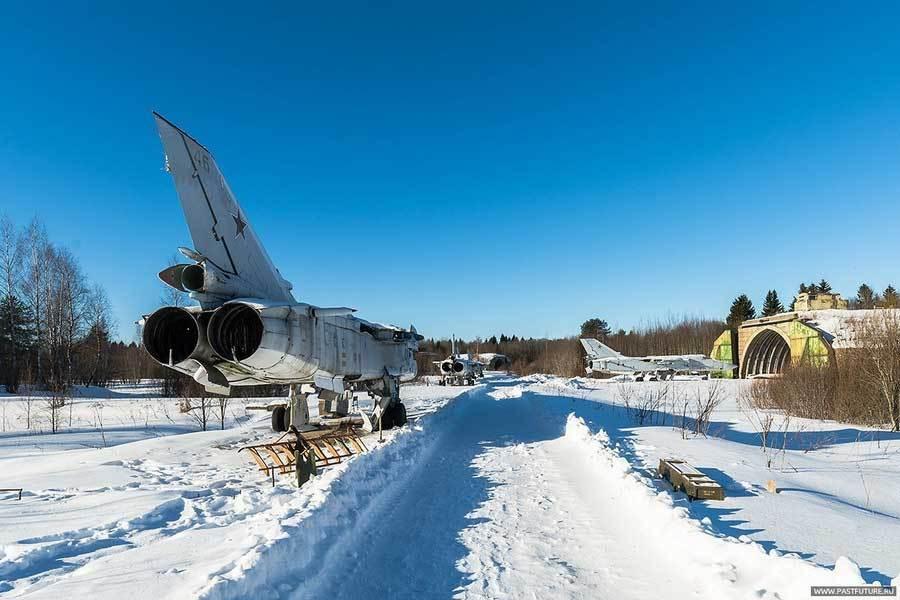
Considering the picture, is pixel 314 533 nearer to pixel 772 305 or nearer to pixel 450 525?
pixel 450 525

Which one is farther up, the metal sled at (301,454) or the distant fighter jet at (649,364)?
the metal sled at (301,454)

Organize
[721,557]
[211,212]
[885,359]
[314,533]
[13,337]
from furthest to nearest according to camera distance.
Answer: [13,337], [885,359], [211,212], [314,533], [721,557]

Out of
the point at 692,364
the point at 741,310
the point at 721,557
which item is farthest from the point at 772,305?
the point at 721,557

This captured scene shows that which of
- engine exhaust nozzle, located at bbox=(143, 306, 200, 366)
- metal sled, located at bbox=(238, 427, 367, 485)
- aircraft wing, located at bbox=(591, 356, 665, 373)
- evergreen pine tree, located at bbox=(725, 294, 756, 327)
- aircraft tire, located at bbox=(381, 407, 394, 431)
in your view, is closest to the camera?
metal sled, located at bbox=(238, 427, 367, 485)

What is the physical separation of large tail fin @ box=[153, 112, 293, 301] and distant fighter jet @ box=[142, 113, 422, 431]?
1cm

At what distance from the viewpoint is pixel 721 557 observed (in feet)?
12.3

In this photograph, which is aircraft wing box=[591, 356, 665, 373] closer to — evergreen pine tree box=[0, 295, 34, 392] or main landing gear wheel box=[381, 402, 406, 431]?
main landing gear wheel box=[381, 402, 406, 431]

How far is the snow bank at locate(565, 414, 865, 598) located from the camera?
3.07 metres

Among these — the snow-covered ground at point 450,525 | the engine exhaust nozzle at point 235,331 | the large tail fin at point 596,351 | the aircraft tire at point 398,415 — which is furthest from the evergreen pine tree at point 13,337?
the large tail fin at point 596,351

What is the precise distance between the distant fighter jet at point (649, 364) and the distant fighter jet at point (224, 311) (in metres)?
38.5

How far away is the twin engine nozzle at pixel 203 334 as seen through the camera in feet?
23.3

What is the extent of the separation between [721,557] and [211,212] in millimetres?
7777

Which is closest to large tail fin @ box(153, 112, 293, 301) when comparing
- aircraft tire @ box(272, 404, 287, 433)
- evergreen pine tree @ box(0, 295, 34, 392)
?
aircraft tire @ box(272, 404, 287, 433)

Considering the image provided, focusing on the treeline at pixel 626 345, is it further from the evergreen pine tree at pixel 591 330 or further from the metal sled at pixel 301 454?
the metal sled at pixel 301 454
